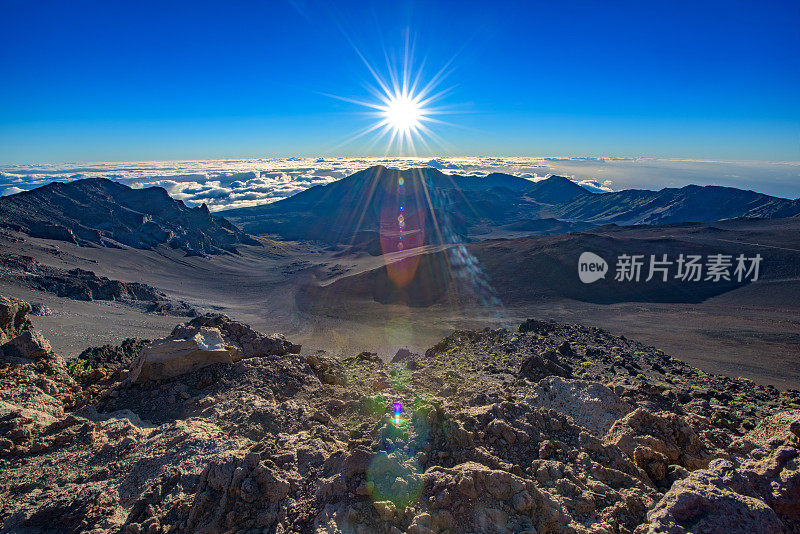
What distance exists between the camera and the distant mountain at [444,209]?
115 metres

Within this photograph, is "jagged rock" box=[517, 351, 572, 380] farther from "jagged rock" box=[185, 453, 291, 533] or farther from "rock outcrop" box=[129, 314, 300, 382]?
"jagged rock" box=[185, 453, 291, 533]

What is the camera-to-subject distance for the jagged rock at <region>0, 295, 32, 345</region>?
32.8 feet

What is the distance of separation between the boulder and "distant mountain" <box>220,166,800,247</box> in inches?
3089

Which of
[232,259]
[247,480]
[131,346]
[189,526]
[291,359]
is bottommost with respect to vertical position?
[232,259]

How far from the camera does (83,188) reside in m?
85.5

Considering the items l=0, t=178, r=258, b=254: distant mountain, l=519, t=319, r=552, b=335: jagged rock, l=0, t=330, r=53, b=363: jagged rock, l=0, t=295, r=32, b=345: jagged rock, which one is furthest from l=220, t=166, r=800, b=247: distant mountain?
l=0, t=330, r=53, b=363: jagged rock

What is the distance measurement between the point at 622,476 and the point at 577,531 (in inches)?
49.4

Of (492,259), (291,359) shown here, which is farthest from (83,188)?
(291,359)

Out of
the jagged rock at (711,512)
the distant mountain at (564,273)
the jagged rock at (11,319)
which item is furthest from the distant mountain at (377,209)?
the jagged rock at (711,512)

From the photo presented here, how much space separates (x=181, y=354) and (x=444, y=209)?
133 m

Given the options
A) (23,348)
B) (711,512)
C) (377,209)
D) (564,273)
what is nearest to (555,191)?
(377,209)

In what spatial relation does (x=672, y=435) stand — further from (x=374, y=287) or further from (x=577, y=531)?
(x=374, y=287)

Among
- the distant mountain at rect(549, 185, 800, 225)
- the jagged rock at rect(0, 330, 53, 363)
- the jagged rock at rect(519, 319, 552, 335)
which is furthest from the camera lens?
the distant mountain at rect(549, 185, 800, 225)

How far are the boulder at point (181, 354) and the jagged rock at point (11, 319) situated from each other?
3586 millimetres
